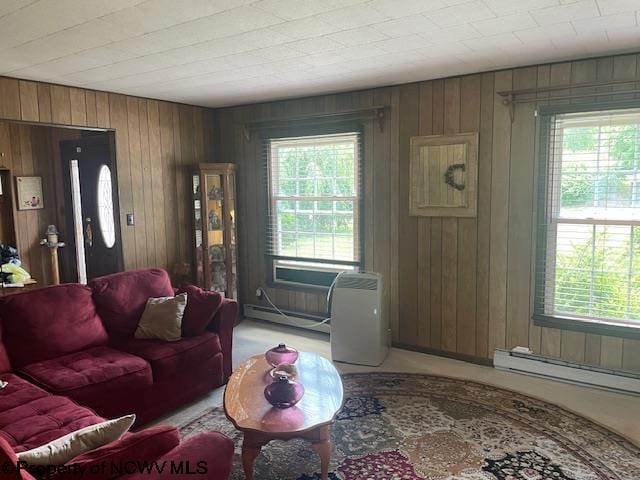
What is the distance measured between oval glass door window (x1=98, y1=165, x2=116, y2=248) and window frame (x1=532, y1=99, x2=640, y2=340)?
3946mm

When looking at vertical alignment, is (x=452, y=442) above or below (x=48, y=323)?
below

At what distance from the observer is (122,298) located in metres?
3.47

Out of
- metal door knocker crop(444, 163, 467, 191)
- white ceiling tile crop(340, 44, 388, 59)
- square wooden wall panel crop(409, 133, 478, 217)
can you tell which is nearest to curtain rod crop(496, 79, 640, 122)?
square wooden wall panel crop(409, 133, 478, 217)

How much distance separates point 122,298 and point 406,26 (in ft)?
8.69

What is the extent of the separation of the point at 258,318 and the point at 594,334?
329 cm

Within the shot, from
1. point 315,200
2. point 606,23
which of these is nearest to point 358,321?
point 315,200

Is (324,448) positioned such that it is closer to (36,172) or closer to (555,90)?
(555,90)

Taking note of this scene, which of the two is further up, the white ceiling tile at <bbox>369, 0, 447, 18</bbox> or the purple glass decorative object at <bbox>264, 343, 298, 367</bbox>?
the white ceiling tile at <bbox>369, 0, 447, 18</bbox>

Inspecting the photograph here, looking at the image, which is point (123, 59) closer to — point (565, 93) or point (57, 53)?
point (57, 53)

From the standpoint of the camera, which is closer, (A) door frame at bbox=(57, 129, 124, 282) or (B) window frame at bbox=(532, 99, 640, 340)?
(B) window frame at bbox=(532, 99, 640, 340)

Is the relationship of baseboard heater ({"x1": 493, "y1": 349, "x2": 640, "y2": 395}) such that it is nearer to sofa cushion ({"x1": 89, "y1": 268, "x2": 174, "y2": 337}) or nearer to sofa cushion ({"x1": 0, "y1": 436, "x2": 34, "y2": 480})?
sofa cushion ({"x1": 89, "y1": 268, "x2": 174, "y2": 337})

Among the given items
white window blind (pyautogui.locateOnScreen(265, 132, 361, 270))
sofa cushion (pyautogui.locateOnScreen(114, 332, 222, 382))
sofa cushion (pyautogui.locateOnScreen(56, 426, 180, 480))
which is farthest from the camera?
white window blind (pyautogui.locateOnScreen(265, 132, 361, 270))

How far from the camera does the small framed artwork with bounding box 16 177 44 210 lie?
217 inches

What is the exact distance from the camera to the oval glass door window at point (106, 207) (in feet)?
16.0
